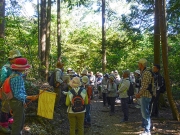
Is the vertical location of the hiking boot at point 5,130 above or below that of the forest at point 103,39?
below

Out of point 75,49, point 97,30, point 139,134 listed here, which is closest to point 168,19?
point 139,134

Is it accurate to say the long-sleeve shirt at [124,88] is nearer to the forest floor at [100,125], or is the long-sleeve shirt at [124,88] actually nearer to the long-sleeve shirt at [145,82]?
the forest floor at [100,125]

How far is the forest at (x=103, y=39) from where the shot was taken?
860cm

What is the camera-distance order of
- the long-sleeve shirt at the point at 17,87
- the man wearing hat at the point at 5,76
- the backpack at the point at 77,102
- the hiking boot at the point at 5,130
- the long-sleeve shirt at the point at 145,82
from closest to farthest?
the long-sleeve shirt at the point at 17,87, the man wearing hat at the point at 5,76, the hiking boot at the point at 5,130, the backpack at the point at 77,102, the long-sleeve shirt at the point at 145,82

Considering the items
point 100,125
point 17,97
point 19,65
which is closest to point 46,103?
point 17,97

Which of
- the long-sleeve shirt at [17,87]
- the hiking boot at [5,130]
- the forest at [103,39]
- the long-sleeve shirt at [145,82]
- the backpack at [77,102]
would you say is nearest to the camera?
the long-sleeve shirt at [17,87]

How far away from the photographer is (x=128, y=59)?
27609mm

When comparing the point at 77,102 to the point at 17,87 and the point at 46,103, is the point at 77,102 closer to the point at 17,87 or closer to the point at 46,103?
the point at 46,103

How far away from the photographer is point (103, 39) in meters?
21.5

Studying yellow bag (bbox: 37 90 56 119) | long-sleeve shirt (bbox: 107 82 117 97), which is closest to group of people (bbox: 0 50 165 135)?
yellow bag (bbox: 37 90 56 119)

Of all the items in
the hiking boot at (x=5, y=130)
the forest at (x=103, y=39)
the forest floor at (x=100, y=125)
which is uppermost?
the forest at (x=103, y=39)

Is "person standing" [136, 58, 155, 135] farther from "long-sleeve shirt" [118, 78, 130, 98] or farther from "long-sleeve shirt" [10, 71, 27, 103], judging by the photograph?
"long-sleeve shirt" [10, 71, 27, 103]

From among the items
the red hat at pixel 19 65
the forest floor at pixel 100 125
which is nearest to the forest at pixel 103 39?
the forest floor at pixel 100 125

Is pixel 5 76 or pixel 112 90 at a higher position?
pixel 5 76
